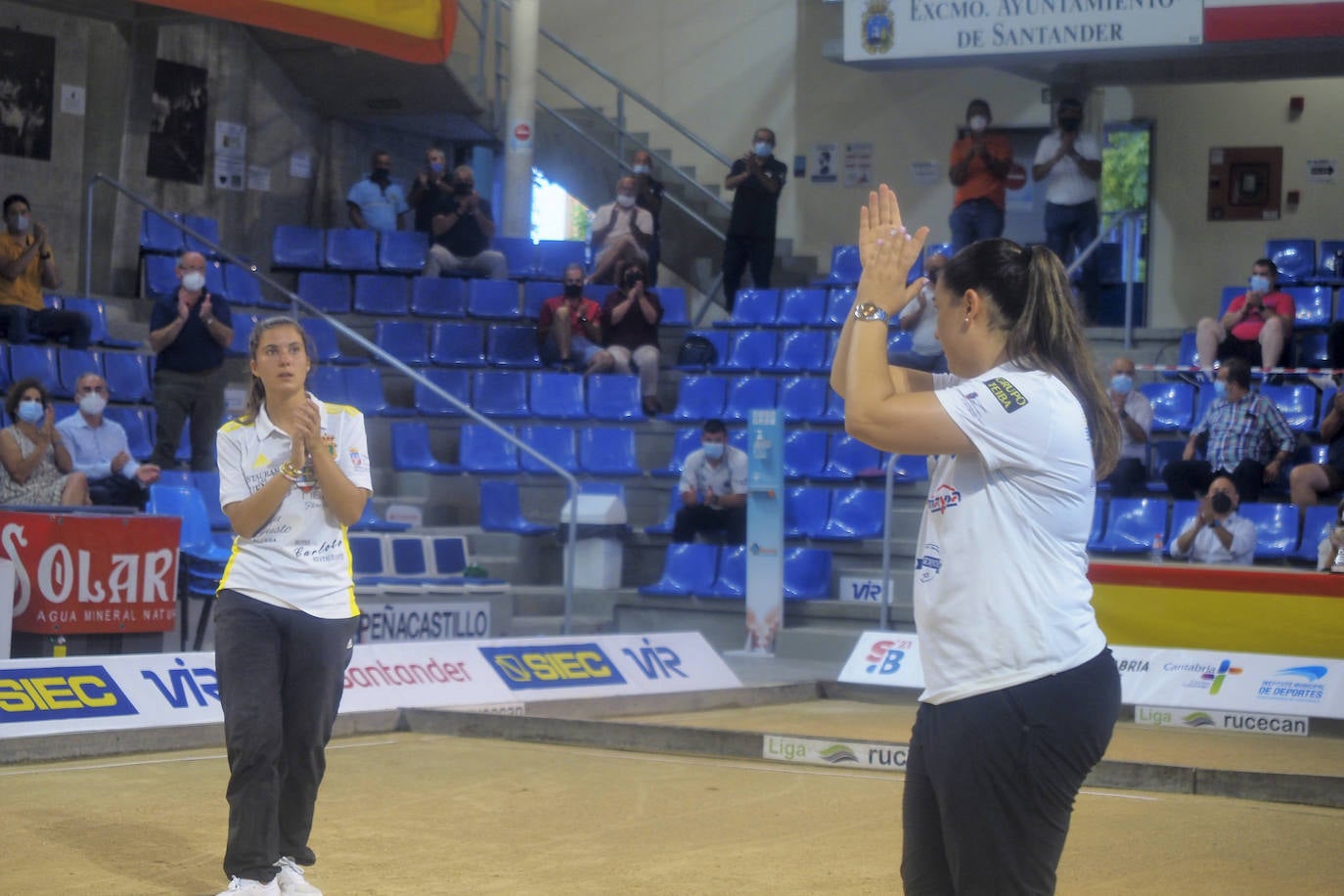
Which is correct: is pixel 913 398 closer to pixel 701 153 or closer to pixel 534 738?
pixel 534 738

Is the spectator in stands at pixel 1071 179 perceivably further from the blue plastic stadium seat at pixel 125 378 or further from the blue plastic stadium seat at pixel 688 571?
the blue plastic stadium seat at pixel 125 378

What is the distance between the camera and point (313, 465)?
17.1 feet

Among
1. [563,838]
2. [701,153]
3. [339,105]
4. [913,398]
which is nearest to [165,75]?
[339,105]

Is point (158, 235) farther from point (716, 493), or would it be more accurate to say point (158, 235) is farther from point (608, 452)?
point (716, 493)

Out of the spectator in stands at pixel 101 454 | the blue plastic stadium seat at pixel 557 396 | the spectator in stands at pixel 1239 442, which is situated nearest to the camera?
the spectator in stands at pixel 101 454

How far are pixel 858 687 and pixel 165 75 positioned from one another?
34.9ft

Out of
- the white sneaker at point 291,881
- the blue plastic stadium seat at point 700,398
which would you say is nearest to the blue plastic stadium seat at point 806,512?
the blue plastic stadium seat at point 700,398

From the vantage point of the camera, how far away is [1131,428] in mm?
14133

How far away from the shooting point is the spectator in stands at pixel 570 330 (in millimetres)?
17281

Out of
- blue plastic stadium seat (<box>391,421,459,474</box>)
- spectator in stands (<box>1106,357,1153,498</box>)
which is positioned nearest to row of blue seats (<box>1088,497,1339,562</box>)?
spectator in stands (<box>1106,357,1153,498</box>)

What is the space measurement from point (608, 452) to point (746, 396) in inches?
58.0

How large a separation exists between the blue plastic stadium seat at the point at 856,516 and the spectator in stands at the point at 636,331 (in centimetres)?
266

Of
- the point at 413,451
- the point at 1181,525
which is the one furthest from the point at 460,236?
the point at 1181,525

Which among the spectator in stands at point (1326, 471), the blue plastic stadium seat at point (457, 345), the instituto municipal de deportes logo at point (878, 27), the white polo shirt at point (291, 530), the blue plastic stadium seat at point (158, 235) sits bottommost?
the white polo shirt at point (291, 530)
